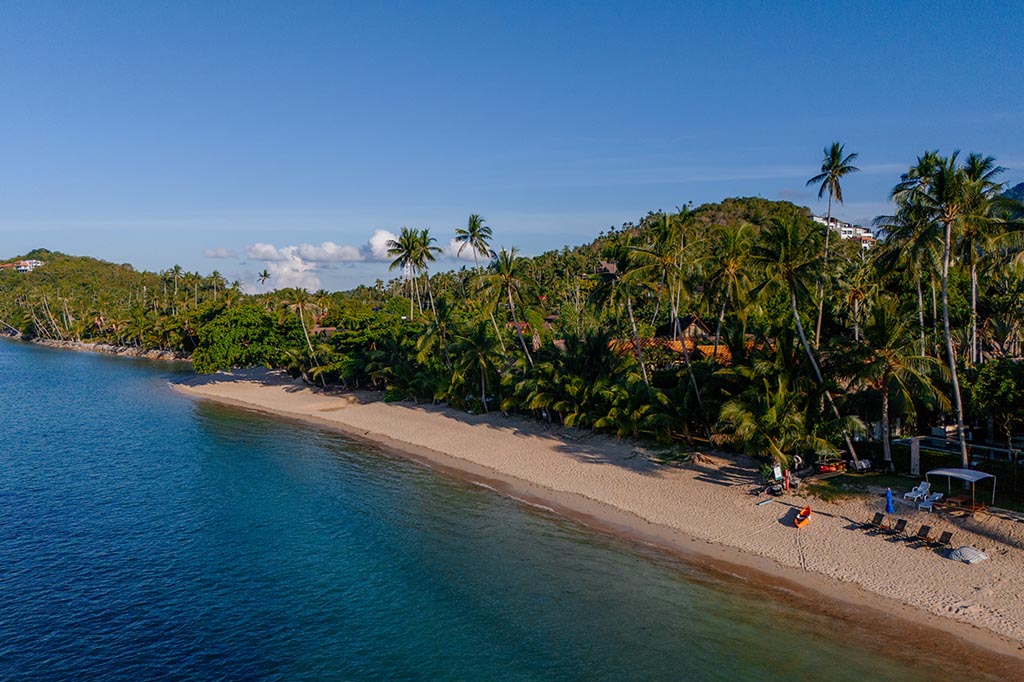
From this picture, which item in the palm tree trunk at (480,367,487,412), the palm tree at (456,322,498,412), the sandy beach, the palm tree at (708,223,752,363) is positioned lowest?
the sandy beach

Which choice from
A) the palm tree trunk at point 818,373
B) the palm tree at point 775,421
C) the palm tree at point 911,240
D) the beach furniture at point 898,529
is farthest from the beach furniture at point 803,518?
the palm tree at point 911,240

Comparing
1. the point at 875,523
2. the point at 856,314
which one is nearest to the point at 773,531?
the point at 875,523

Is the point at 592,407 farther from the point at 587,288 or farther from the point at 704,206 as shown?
the point at 704,206

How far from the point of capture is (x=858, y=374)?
25266 mm

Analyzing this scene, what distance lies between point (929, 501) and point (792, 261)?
1044 centimetres

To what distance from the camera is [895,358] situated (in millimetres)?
24422

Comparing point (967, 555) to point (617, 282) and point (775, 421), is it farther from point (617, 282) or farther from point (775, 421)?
point (617, 282)

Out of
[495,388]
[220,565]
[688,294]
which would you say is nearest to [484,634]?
[220,565]

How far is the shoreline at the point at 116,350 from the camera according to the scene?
94.3 m

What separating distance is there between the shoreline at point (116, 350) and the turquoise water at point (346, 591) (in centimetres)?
6246

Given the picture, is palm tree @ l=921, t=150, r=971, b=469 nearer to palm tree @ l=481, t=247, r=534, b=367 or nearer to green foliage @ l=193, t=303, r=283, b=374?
palm tree @ l=481, t=247, r=534, b=367

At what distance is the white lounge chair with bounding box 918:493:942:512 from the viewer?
22391 millimetres

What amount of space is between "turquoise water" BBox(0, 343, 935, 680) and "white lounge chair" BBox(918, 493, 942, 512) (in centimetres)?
763

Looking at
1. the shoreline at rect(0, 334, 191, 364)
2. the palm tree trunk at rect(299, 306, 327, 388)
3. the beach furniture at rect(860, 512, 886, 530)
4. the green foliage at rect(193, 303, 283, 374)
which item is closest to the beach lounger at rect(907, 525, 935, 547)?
the beach furniture at rect(860, 512, 886, 530)
